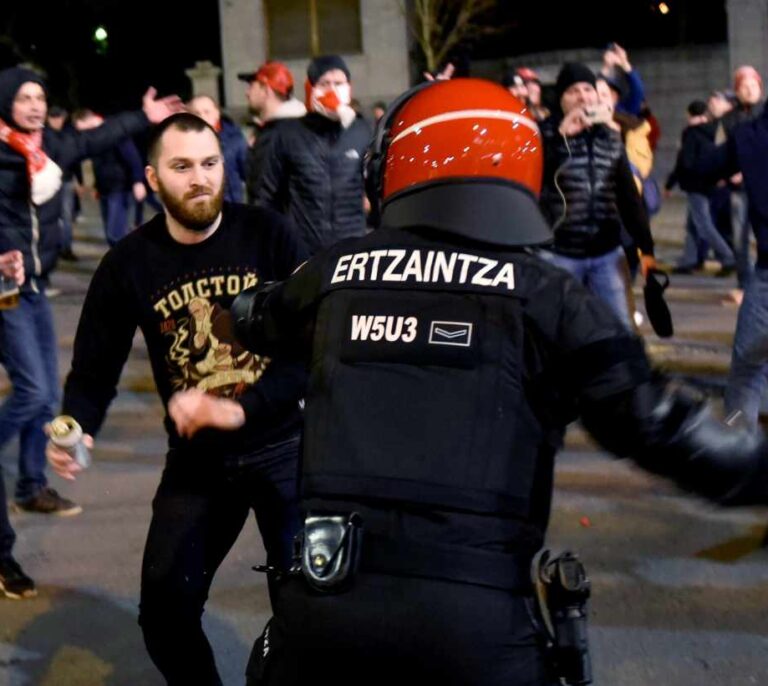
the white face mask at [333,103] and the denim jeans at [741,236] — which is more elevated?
the white face mask at [333,103]

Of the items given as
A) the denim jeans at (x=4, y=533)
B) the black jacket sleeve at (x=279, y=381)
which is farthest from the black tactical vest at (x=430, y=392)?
the denim jeans at (x=4, y=533)

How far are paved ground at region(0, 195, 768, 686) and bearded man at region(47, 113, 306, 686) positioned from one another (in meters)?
0.95

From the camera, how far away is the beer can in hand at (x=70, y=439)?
3.40 metres

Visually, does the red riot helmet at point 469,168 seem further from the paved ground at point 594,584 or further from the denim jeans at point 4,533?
the denim jeans at point 4,533

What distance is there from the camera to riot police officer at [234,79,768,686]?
2207 mm

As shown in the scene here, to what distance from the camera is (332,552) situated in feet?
7.35

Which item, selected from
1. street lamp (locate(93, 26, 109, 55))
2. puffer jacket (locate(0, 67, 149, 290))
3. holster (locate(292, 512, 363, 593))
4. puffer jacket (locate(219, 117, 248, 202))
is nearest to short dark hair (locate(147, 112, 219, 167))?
holster (locate(292, 512, 363, 593))

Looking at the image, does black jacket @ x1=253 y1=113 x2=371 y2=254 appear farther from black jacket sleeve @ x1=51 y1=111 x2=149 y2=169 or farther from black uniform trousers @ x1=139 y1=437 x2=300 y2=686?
black uniform trousers @ x1=139 y1=437 x2=300 y2=686

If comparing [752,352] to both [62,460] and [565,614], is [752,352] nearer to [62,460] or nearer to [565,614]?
[62,460]

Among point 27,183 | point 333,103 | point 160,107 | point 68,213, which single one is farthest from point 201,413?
point 68,213

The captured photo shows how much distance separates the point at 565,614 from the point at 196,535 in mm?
1494

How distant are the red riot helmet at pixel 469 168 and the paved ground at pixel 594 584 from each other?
1.34 m

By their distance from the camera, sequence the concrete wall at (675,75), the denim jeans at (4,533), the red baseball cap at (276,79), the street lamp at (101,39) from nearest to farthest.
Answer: the denim jeans at (4,533) → the red baseball cap at (276,79) → the concrete wall at (675,75) → the street lamp at (101,39)

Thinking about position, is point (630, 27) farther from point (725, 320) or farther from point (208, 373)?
point (208, 373)
